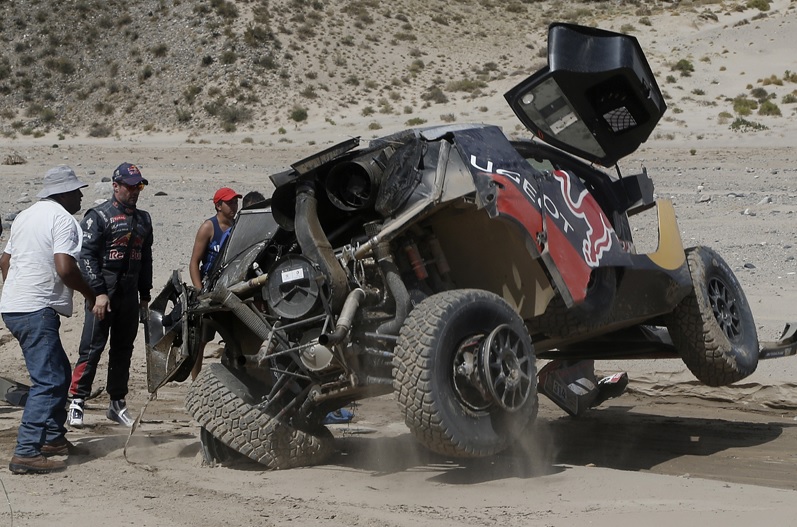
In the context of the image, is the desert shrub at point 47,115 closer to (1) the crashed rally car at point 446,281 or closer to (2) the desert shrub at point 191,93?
(2) the desert shrub at point 191,93

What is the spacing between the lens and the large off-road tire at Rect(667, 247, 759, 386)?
25.6 feet

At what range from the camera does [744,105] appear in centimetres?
3266

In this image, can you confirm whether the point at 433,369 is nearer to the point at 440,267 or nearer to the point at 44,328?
the point at 440,267

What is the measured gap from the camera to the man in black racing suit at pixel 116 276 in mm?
8060

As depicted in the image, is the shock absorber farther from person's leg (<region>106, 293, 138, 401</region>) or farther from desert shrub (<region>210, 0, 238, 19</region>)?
desert shrub (<region>210, 0, 238, 19</region>)

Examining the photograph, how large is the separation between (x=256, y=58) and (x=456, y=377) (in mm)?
38385

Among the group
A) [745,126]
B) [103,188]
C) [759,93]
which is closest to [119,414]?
[103,188]

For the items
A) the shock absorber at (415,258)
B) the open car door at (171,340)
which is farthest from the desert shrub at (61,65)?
the shock absorber at (415,258)

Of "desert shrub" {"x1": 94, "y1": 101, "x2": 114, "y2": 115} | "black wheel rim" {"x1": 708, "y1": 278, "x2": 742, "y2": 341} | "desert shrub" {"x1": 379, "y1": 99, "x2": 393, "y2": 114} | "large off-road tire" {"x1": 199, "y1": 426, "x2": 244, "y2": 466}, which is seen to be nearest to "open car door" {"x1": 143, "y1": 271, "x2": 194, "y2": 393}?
"large off-road tire" {"x1": 199, "y1": 426, "x2": 244, "y2": 466}

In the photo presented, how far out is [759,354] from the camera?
8250 mm

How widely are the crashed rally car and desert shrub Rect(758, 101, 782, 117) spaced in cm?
2462

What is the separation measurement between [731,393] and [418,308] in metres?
4.33

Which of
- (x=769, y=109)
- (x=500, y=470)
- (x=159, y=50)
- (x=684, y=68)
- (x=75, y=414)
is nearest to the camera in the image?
(x=500, y=470)

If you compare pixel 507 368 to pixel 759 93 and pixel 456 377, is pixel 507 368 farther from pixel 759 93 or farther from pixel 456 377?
pixel 759 93
